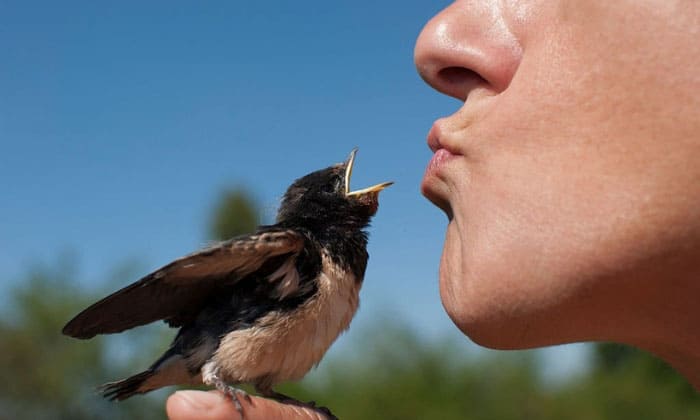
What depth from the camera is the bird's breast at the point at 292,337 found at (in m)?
2.28

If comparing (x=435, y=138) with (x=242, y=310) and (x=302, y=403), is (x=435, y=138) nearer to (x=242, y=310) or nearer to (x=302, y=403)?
(x=302, y=403)

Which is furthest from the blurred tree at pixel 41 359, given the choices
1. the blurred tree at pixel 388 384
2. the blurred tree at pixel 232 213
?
the blurred tree at pixel 232 213

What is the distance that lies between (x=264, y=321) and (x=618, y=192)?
1.30 m

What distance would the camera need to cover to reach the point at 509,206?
1.39m

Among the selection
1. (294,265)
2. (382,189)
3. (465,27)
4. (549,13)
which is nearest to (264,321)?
(294,265)

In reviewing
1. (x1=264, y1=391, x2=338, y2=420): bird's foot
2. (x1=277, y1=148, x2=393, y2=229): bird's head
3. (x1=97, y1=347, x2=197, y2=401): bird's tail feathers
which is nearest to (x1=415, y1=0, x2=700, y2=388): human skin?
(x1=264, y1=391, x2=338, y2=420): bird's foot

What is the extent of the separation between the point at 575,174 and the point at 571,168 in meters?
0.01

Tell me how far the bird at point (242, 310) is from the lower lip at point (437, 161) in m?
0.69

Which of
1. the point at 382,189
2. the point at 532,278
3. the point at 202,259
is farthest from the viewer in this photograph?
the point at 382,189

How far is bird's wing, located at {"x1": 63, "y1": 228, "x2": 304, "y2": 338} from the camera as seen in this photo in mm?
2113

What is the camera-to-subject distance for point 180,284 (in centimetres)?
223

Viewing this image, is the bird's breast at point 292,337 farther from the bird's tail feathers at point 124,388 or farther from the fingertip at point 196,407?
the fingertip at point 196,407

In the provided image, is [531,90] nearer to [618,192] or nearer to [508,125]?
[508,125]

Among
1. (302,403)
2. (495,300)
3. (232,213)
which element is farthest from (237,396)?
(232,213)
